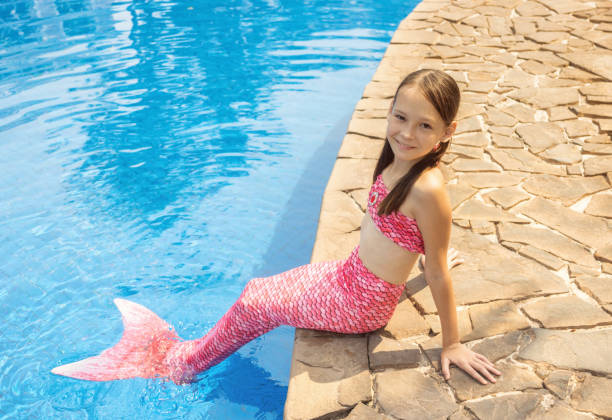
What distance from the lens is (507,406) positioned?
1962mm

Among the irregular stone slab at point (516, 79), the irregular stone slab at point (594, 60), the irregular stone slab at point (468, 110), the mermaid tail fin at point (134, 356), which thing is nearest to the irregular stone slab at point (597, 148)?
the irregular stone slab at point (468, 110)

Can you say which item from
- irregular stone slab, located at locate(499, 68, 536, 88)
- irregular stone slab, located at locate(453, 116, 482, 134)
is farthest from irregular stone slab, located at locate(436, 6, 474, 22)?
irregular stone slab, located at locate(453, 116, 482, 134)

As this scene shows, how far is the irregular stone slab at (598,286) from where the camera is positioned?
245cm

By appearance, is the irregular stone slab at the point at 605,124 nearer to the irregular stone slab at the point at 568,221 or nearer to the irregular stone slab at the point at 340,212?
the irregular stone slab at the point at 568,221

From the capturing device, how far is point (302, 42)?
8.01 m

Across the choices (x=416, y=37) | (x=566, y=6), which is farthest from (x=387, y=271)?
(x=566, y=6)

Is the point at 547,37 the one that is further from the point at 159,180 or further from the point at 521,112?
the point at 159,180

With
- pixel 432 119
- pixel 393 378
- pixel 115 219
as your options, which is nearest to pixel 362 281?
pixel 393 378

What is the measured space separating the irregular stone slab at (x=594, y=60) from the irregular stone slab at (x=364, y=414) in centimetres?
399

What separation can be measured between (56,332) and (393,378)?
238cm

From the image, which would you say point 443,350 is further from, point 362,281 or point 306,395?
point 306,395

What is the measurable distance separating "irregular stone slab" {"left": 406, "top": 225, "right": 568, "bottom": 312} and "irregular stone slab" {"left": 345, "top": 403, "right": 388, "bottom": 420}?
2.04 feet

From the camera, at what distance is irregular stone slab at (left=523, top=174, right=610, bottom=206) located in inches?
127

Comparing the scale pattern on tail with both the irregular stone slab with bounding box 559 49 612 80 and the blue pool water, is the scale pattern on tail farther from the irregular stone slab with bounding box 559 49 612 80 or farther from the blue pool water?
the irregular stone slab with bounding box 559 49 612 80
